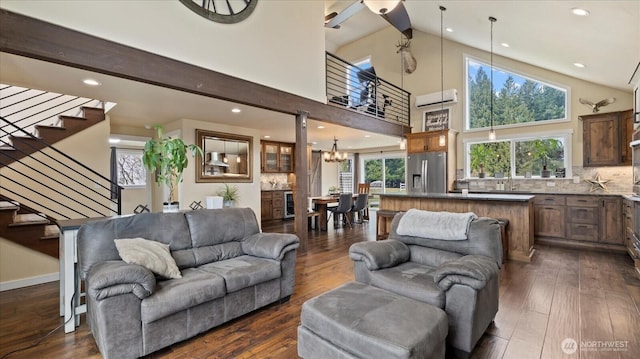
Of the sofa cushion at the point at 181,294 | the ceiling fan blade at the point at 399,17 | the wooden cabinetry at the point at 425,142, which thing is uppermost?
the ceiling fan blade at the point at 399,17

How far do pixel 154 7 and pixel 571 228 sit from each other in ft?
23.5

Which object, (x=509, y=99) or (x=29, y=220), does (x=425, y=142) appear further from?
(x=29, y=220)

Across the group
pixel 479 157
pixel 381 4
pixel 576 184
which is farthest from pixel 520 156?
pixel 381 4

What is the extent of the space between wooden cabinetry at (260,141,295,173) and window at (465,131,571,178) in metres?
5.10

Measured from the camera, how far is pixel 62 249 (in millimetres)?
2615

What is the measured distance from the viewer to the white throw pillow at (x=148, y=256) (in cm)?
231

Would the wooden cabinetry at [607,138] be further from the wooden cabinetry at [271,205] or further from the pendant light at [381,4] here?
the wooden cabinetry at [271,205]

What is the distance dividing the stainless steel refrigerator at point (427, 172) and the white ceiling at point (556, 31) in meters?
2.58

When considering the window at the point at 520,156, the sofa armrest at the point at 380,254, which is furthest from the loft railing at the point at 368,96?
the sofa armrest at the point at 380,254

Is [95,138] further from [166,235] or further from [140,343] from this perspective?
[140,343]

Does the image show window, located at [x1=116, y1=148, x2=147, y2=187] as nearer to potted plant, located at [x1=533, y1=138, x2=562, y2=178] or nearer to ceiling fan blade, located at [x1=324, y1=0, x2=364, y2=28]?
ceiling fan blade, located at [x1=324, y1=0, x2=364, y2=28]

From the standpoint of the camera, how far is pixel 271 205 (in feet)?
27.9

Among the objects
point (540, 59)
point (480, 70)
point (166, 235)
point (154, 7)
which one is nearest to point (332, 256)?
point (166, 235)

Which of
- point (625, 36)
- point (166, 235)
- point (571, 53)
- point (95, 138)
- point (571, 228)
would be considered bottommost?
point (571, 228)
